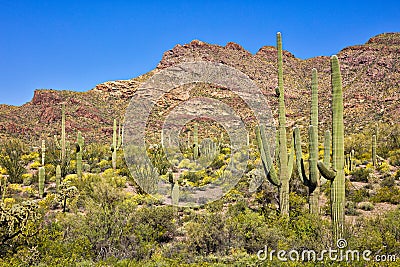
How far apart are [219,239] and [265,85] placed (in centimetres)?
5211

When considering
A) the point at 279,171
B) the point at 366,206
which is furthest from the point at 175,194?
the point at 366,206

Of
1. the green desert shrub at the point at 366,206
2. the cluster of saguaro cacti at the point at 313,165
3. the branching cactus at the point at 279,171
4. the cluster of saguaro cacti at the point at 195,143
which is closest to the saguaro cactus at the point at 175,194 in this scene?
the branching cactus at the point at 279,171

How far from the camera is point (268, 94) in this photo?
187 feet

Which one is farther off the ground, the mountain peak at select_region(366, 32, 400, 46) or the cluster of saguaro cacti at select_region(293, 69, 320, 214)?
the mountain peak at select_region(366, 32, 400, 46)

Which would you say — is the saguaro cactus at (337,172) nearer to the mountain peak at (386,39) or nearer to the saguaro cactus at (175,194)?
the saguaro cactus at (175,194)

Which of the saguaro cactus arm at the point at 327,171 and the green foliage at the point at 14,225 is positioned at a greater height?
the saguaro cactus arm at the point at 327,171

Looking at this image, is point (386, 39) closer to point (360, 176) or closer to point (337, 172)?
point (360, 176)

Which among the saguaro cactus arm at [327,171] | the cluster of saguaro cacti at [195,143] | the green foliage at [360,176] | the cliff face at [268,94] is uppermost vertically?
the cliff face at [268,94]

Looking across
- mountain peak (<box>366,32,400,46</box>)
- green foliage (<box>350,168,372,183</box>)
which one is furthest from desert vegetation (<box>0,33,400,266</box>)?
mountain peak (<box>366,32,400,46</box>)

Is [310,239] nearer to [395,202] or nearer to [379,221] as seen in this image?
[379,221]

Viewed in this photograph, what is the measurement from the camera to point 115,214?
964cm

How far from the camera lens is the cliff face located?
46.3 meters

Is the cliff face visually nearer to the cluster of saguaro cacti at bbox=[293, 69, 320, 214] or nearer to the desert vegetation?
the desert vegetation

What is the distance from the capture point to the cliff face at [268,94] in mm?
46312
